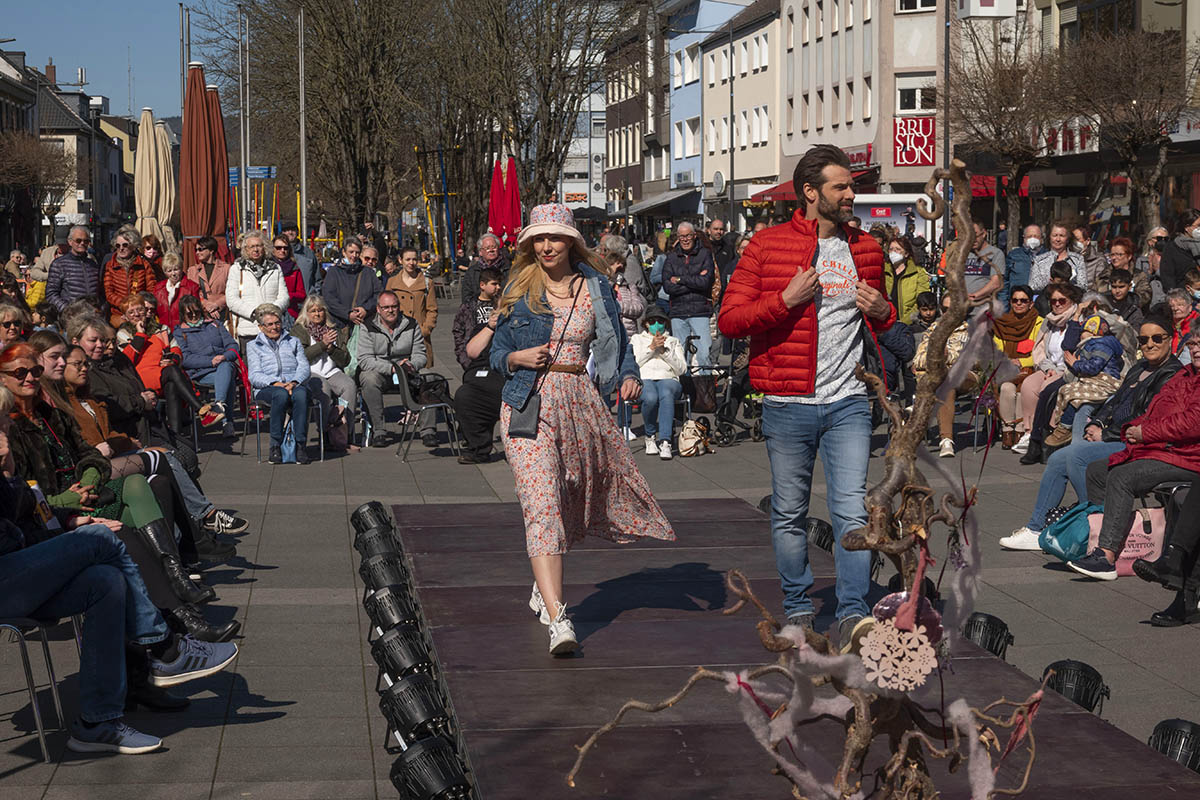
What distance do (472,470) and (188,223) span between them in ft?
27.9

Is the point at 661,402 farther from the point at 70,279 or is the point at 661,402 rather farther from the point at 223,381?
the point at 70,279

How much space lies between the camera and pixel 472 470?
14.7m

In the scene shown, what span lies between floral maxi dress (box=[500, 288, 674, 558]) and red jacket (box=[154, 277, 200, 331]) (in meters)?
11.0

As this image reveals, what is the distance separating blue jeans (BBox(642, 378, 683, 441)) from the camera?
50.1 ft

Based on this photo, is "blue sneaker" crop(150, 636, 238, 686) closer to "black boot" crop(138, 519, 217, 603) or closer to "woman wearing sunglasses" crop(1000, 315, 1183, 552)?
"black boot" crop(138, 519, 217, 603)

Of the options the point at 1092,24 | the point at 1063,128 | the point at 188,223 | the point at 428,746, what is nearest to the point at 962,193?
the point at 428,746

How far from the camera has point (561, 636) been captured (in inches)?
260

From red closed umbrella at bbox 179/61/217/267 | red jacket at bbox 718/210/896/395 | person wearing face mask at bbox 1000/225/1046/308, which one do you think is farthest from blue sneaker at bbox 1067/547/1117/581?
red closed umbrella at bbox 179/61/217/267

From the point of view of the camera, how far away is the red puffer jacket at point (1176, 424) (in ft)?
29.4

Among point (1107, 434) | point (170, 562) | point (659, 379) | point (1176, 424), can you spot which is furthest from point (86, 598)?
point (659, 379)

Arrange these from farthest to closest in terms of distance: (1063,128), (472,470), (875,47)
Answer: (875,47), (1063,128), (472,470)

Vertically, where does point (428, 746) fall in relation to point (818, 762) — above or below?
below

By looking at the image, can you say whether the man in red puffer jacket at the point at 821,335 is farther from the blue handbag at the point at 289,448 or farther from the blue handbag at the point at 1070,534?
the blue handbag at the point at 289,448

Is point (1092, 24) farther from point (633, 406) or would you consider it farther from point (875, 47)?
point (633, 406)
